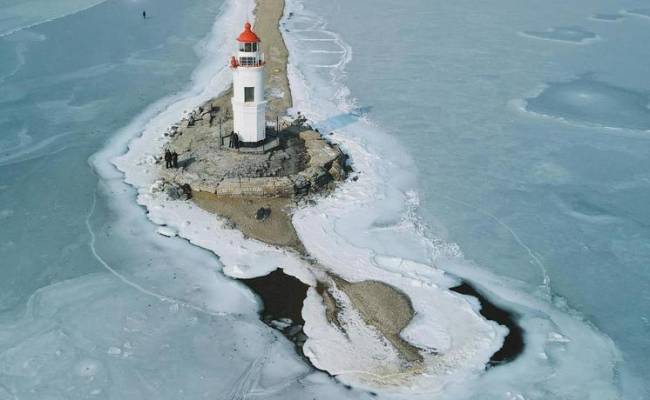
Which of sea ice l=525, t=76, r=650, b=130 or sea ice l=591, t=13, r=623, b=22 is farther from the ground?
sea ice l=591, t=13, r=623, b=22

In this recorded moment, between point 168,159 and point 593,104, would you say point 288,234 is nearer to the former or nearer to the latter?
point 168,159

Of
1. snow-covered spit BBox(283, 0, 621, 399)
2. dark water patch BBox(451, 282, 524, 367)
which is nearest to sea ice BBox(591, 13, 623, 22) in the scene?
snow-covered spit BBox(283, 0, 621, 399)

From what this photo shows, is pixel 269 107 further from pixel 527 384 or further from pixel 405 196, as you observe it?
pixel 527 384

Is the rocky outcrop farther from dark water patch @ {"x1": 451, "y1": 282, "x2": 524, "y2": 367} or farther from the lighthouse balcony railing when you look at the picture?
dark water patch @ {"x1": 451, "y1": 282, "x2": 524, "y2": 367}

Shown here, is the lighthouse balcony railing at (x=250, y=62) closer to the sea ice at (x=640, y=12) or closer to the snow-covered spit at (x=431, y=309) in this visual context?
the snow-covered spit at (x=431, y=309)

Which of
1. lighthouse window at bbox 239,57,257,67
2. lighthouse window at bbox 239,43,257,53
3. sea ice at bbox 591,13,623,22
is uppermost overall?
lighthouse window at bbox 239,43,257,53

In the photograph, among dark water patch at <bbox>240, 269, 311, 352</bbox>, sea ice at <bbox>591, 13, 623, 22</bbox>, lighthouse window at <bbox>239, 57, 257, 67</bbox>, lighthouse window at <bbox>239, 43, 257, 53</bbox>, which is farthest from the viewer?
sea ice at <bbox>591, 13, 623, 22</bbox>
